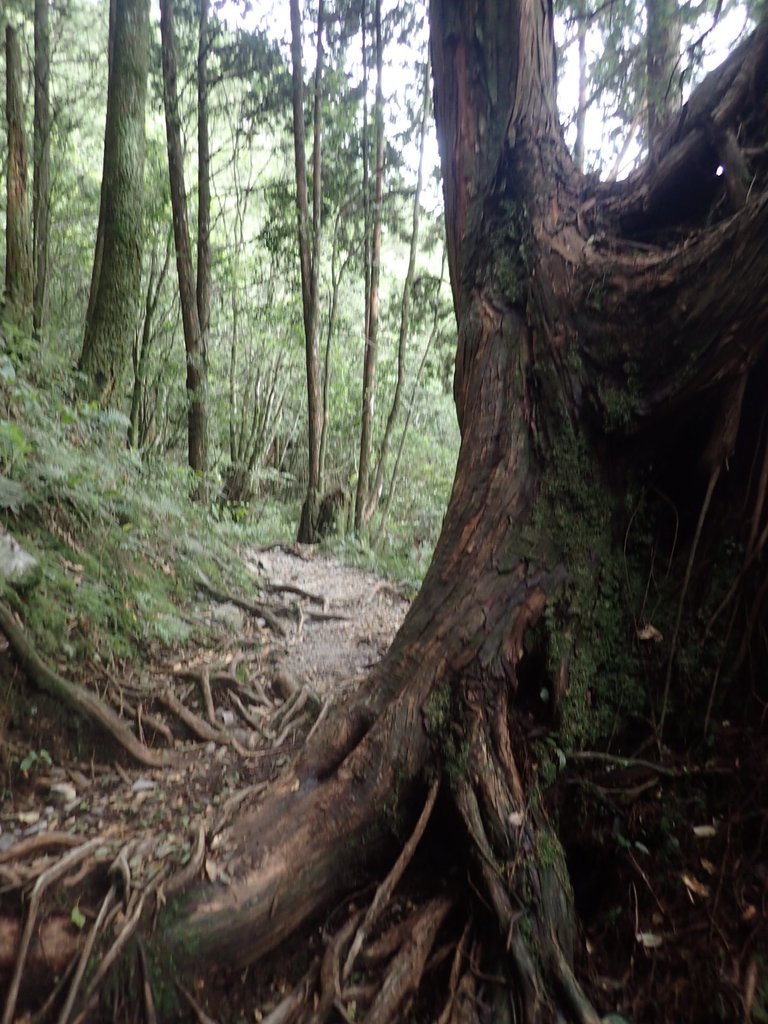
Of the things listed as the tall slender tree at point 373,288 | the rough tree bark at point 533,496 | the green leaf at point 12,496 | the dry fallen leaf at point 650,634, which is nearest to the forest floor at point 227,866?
the rough tree bark at point 533,496

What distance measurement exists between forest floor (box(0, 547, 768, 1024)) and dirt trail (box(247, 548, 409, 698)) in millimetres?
1459

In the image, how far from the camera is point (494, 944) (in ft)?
7.98

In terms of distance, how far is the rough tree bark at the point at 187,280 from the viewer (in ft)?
29.7

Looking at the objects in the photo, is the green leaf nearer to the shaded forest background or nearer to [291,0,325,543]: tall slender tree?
the shaded forest background

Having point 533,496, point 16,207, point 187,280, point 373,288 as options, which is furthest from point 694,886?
point 373,288

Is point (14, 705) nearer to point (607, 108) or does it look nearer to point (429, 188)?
point (607, 108)

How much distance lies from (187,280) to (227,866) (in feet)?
28.1

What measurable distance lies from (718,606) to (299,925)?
2205 millimetres

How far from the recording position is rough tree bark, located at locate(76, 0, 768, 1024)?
255 cm

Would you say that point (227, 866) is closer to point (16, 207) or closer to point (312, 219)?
point (16, 207)

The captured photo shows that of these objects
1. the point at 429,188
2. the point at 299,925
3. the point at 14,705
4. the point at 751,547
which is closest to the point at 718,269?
the point at 751,547

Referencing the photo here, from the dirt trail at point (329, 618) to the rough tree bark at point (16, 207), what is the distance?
424 cm

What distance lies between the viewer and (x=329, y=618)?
7141mm

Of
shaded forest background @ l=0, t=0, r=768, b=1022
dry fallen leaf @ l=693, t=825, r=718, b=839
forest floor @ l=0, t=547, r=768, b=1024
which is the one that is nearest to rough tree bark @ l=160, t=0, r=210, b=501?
shaded forest background @ l=0, t=0, r=768, b=1022
